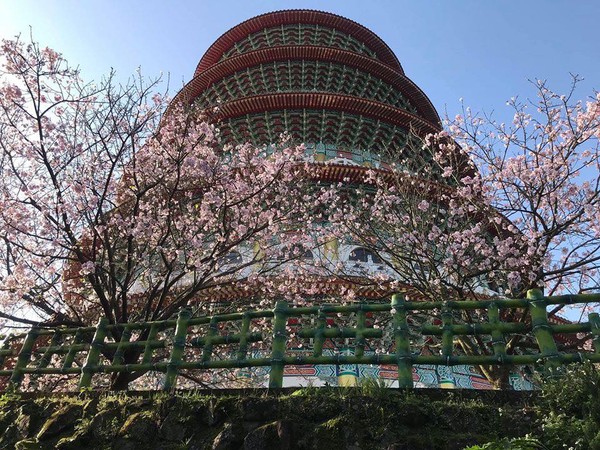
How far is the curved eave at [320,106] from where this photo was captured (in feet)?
68.5

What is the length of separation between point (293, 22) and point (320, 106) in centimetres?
1121

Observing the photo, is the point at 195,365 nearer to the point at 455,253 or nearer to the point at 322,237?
the point at 455,253

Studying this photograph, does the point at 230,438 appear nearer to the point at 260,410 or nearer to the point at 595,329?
the point at 260,410

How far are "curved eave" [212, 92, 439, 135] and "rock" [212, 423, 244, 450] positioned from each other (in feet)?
56.9

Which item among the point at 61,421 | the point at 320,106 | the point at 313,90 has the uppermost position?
the point at 313,90

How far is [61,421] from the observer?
5688mm

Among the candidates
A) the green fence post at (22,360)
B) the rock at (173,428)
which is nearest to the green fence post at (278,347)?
the rock at (173,428)

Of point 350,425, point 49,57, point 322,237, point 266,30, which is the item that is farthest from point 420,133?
point 350,425

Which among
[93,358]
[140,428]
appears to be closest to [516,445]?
[140,428]

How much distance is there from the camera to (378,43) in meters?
31.1

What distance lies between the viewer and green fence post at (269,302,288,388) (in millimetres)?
5555

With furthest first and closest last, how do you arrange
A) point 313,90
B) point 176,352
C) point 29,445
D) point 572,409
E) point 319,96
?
point 313,90, point 319,96, point 176,352, point 29,445, point 572,409

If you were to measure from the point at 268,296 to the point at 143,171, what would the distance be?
5533 mm

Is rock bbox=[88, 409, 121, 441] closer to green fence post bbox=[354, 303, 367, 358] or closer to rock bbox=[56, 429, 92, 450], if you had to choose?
rock bbox=[56, 429, 92, 450]
